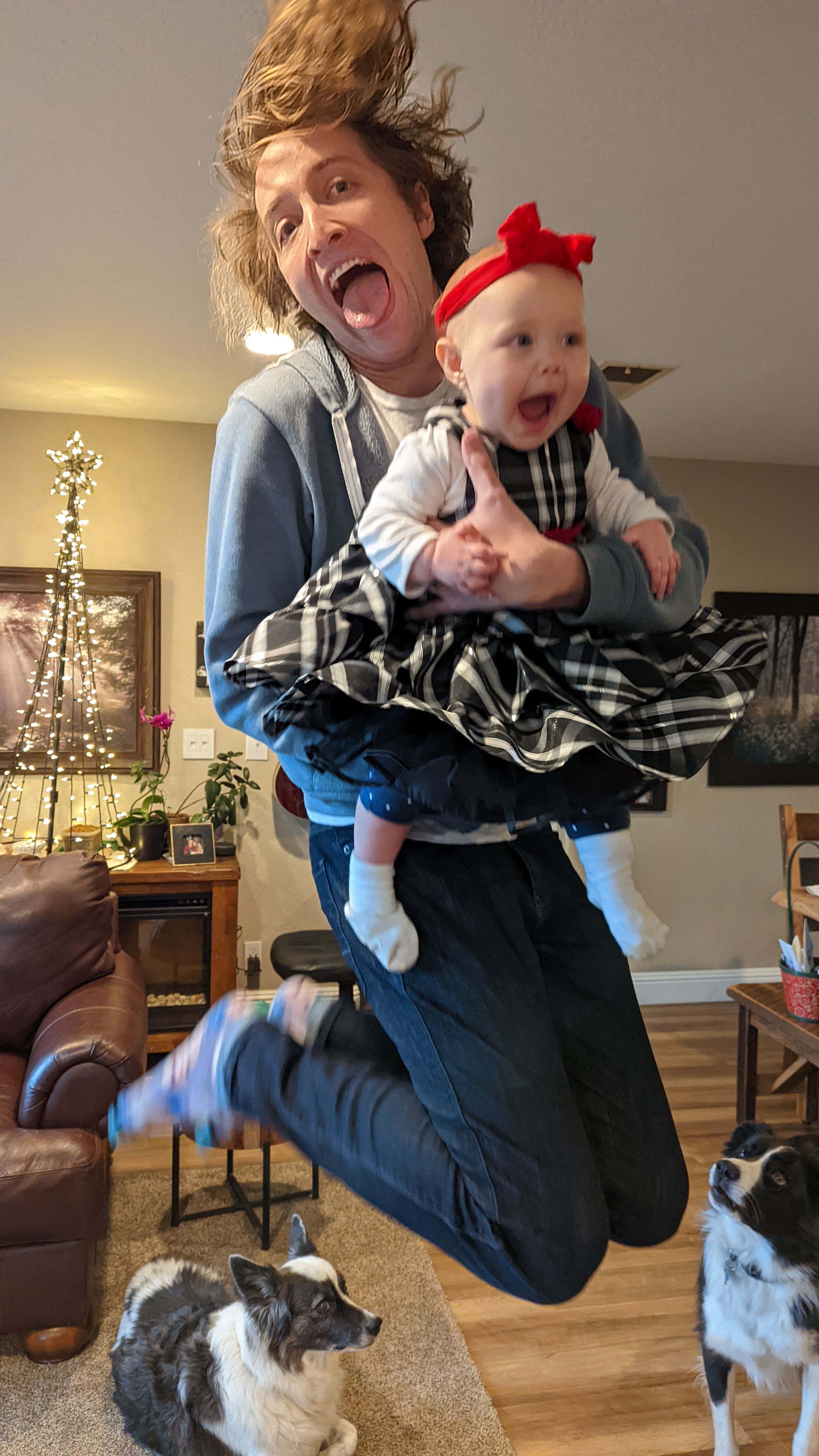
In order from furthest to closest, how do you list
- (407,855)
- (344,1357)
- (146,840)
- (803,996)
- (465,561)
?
(146,840) → (803,996) → (344,1357) → (407,855) → (465,561)

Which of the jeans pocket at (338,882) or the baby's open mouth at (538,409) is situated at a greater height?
the baby's open mouth at (538,409)

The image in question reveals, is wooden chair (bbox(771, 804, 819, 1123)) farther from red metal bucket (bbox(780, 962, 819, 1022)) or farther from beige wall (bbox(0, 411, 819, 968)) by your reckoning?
beige wall (bbox(0, 411, 819, 968))

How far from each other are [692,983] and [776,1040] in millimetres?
1428

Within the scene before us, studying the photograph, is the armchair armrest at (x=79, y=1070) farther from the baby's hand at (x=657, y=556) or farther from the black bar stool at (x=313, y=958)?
the baby's hand at (x=657, y=556)

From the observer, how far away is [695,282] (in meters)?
2.81

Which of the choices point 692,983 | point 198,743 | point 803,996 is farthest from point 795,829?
point 198,743

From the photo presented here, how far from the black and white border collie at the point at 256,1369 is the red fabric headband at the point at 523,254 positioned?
5.93 feet

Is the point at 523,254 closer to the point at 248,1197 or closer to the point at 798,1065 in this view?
the point at 248,1197

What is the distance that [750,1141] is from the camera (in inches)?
85.7

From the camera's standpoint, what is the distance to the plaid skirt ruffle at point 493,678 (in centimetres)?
86

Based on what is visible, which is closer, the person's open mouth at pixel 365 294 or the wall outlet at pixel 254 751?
the person's open mouth at pixel 365 294

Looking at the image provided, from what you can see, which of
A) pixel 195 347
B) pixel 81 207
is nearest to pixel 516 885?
pixel 81 207

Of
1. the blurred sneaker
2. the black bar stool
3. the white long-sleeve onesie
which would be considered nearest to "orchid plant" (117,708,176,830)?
the black bar stool

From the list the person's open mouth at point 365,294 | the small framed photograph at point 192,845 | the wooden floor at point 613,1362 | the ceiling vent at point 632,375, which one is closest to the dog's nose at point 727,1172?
the wooden floor at point 613,1362
